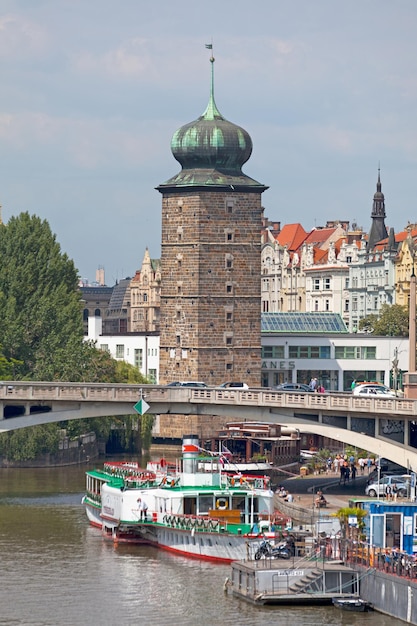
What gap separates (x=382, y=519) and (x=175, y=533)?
54.6 ft

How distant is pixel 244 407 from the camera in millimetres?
118062

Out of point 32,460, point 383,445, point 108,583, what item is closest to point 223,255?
point 32,460

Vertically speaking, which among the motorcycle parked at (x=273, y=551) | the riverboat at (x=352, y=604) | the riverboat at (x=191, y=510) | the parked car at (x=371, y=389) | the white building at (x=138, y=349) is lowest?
the riverboat at (x=352, y=604)

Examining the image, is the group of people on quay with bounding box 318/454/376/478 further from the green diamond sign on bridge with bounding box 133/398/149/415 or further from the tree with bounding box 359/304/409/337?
the tree with bounding box 359/304/409/337

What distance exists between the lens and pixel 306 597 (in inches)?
3120

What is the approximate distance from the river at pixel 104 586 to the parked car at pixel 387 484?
41.9 feet

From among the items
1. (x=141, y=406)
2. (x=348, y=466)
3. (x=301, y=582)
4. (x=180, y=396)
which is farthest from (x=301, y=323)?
(x=301, y=582)

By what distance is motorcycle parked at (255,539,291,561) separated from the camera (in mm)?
83500

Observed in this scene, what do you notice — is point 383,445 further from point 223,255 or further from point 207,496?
point 223,255

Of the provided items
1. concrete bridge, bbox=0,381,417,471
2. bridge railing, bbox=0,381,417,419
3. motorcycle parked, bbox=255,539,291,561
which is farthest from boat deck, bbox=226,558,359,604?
bridge railing, bbox=0,381,417,419

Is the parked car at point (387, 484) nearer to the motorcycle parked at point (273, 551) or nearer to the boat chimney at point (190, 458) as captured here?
the boat chimney at point (190, 458)

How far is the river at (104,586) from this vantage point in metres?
78.9

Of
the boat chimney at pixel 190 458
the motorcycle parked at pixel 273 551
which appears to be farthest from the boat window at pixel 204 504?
the motorcycle parked at pixel 273 551

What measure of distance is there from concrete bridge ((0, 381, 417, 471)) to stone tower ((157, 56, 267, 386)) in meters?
41.2
